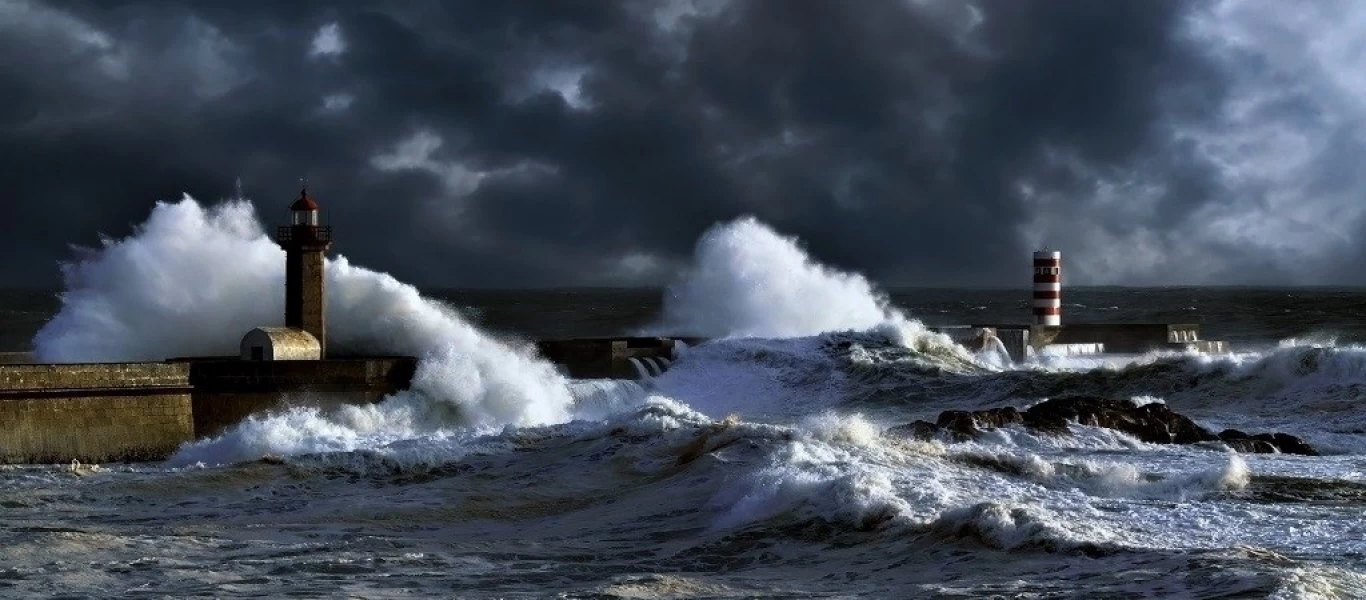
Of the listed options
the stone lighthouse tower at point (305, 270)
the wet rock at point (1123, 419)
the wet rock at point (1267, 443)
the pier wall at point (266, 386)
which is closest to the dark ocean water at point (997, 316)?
the stone lighthouse tower at point (305, 270)

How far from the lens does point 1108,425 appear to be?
12625mm

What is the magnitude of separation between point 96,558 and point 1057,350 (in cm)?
1536

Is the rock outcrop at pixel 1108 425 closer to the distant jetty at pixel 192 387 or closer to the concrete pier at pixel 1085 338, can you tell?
the distant jetty at pixel 192 387

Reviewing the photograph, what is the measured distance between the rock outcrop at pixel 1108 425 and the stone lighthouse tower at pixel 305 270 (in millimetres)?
5704

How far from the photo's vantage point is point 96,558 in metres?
8.12

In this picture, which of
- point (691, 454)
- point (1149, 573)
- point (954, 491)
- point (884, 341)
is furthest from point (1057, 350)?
point (1149, 573)

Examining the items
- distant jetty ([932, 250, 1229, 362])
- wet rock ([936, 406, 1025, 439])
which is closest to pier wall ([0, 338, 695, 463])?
wet rock ([936, 406, 1025, 439])

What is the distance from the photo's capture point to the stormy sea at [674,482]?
7504 millimetres

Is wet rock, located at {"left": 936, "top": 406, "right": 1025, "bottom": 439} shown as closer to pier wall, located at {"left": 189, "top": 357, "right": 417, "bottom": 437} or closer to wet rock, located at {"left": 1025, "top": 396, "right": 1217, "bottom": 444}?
wet rock, located at {"left": 1025, "top": 396, "right": 1217, "bottom": 444}

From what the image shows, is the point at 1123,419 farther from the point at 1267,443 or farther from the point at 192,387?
the point at 192,387

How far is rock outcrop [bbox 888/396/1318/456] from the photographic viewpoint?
39.5 feet

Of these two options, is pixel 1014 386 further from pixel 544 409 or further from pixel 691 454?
pixel 691 454

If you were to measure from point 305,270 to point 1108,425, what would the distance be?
7264 millimetres

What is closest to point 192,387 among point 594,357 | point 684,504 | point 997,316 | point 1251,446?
point 594,357
